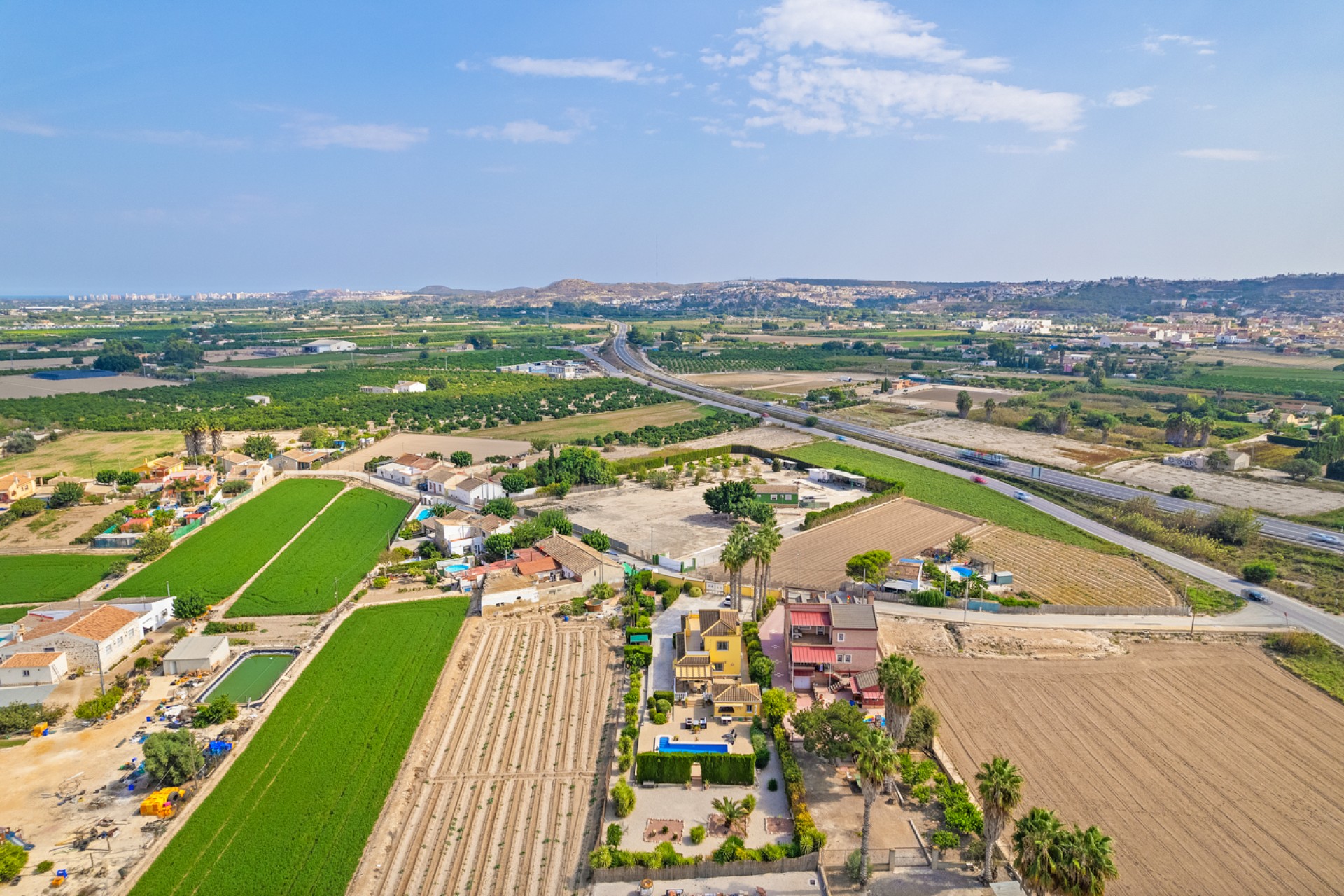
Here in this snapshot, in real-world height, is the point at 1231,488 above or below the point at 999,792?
below

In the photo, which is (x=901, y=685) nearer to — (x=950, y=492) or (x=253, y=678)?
(x=253, y=678)

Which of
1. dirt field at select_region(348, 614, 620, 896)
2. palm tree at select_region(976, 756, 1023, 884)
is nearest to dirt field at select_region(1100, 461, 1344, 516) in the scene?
palm tree at select_region(976, 756, 1023, 884)

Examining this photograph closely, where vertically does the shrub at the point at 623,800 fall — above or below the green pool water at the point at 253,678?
above

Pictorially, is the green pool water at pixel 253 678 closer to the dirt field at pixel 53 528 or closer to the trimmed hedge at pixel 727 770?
the trimmed hedge at pixel 727 770

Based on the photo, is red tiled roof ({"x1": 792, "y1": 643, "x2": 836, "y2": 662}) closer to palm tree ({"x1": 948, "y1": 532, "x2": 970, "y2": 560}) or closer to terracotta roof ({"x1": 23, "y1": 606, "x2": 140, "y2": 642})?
palm tree ({"x1": 948, "y1": 532, "x2": 970, "y2": 560})

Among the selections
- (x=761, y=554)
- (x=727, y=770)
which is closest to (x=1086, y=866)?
(x=727, y=770)

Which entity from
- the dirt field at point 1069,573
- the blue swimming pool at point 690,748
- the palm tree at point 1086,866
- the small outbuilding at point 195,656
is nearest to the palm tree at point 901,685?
the palm tree at point 1086,866

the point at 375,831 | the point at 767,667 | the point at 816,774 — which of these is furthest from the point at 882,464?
the point at 375,831

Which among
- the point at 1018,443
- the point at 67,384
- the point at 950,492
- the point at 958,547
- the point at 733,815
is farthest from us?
the point at 67,384
